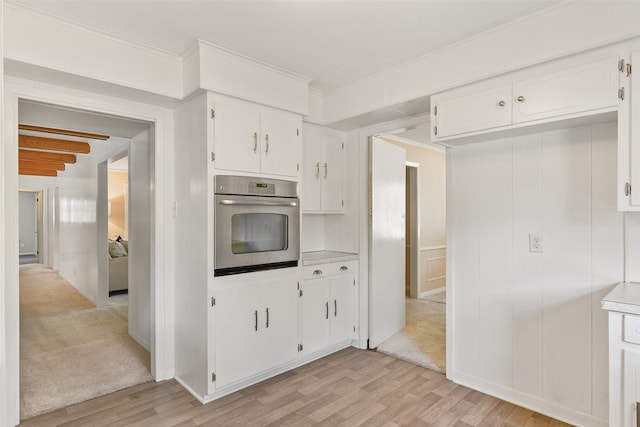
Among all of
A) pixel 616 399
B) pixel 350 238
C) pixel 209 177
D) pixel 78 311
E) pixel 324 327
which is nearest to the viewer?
pixel 616 399

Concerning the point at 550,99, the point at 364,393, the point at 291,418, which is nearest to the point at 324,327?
the point at 364,393

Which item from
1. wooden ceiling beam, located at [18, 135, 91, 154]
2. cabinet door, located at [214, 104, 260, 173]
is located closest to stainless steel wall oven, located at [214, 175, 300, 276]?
cabinet door, located at [214, 104, 260, 173]

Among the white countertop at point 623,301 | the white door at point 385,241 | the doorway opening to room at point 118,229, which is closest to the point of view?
the white countertop at point 623,301

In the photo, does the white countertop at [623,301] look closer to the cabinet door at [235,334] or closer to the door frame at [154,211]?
the cabinet door at [235,334]

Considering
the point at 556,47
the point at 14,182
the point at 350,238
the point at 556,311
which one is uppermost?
the point at 556,47

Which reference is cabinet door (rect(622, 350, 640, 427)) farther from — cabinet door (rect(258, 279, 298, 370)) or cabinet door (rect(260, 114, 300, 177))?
cabinet door (rect(260, 114, 300, 177))

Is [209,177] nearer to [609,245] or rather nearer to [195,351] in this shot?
[195,351]

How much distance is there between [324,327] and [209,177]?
1765 mm

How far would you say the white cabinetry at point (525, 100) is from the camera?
82.9 inches

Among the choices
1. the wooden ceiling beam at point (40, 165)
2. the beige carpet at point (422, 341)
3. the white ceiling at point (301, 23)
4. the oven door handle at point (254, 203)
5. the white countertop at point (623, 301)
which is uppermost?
the white ceiling at point (301, 23)

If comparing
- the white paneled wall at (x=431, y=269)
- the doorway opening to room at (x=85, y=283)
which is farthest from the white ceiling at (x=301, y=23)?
the white paneled wall at (x=431, y=269)

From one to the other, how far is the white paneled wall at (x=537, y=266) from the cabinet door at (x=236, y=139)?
159 centimetres

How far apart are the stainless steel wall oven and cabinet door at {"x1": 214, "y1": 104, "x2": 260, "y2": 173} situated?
0.11 m

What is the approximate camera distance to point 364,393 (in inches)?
113
